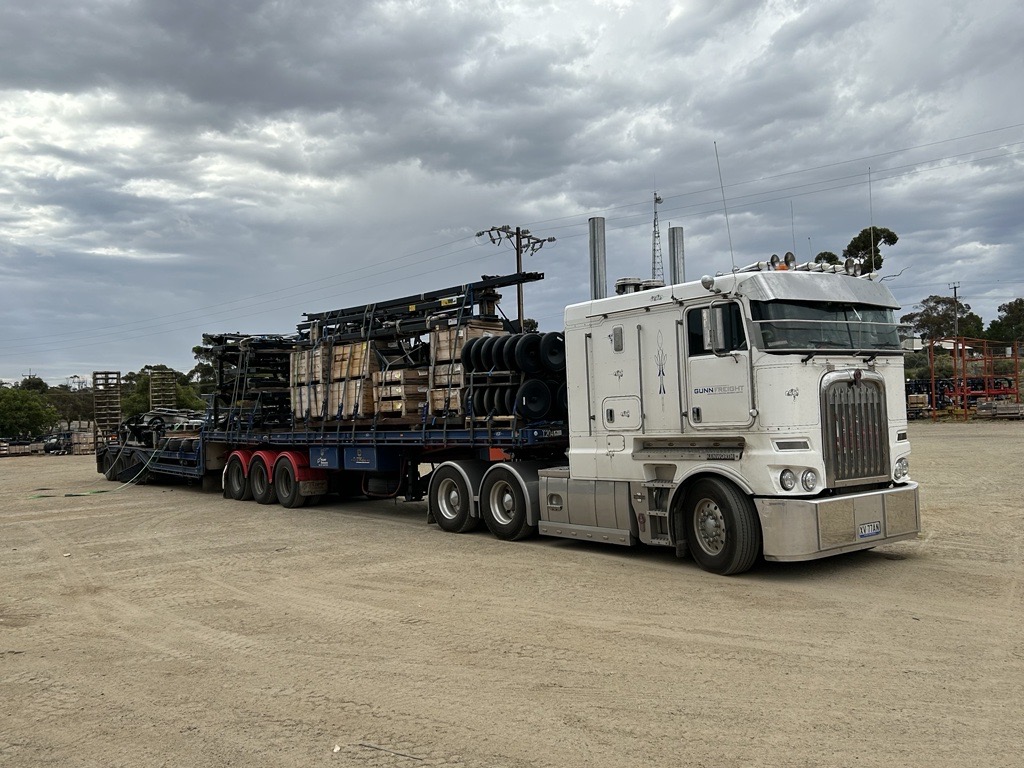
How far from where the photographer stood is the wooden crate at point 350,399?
50.5ft

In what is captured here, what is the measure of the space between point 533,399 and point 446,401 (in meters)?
1.82

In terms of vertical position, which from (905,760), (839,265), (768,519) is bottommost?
(905,760)

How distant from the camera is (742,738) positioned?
4.63 metres

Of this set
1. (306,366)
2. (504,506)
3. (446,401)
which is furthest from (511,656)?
(306,366)

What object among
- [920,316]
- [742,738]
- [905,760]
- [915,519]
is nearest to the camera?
[905,760]

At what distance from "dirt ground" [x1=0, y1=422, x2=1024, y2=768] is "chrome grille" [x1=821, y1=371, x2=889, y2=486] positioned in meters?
1.08

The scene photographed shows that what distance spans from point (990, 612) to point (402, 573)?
5829 mm

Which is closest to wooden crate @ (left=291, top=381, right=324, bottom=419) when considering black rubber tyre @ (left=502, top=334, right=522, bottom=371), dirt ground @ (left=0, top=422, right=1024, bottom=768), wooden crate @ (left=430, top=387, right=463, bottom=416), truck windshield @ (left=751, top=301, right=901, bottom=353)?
wooden crate @ (left=430, top=387, right=463, bottom=416)

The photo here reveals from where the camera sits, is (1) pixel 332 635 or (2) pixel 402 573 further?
(2) pixel 402 573

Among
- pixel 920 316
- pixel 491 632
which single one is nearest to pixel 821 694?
pixel 491 632

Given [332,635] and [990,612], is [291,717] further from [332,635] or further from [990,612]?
[990,612]

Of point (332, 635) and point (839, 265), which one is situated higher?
point (839, 265)

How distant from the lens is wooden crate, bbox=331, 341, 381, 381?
15.4 meters

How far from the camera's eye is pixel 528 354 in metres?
12.0
